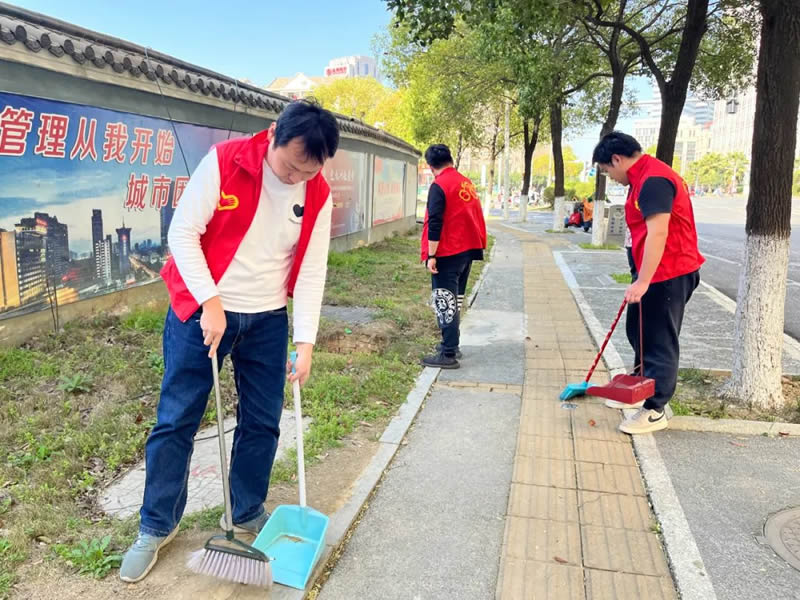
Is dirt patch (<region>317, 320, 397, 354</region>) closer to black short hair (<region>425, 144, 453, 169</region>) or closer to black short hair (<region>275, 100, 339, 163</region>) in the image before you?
black short hair (<region>425, 144, 453, 169</region>)

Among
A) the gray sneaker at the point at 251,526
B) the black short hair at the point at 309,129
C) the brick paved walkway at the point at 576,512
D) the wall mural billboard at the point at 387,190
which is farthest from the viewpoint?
the wall mural billboard at the point at 387,190

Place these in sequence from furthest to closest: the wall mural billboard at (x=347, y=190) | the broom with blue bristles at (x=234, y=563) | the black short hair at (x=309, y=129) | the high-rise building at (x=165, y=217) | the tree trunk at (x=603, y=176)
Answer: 1. the tree trunk at (x=603, y=176)
2. the wall mural billboard at (x=347, y=190)
3. the high-rise building at (x=165, y=217)
4. the broom with blue bristles at (x=234, y=563)
5. the black short hair at (x=309, y=129)

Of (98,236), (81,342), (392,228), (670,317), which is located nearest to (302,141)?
(670,317)

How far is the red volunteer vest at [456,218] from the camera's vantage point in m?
5.15

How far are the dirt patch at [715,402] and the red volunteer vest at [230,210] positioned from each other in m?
3.34

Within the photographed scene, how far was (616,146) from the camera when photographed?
378 cm

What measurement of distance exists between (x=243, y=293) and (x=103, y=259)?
14.2ft

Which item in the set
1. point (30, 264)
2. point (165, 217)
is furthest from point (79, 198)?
point (165, 217)

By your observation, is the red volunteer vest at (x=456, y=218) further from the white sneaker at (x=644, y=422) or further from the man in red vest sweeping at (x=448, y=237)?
the white sneaker at (x=644, y=422)

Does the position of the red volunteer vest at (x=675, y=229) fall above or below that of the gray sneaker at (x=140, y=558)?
above

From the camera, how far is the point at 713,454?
3.65 metres

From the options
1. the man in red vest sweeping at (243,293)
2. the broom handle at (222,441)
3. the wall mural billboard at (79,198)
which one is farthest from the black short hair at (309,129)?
the wall mural billboard at (79,198)

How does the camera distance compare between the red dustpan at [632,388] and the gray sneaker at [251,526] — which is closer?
the gray sneaker at [251,526]

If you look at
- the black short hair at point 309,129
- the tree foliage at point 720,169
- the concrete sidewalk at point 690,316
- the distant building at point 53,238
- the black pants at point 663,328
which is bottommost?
the concrete sidewalk at point 690,316
